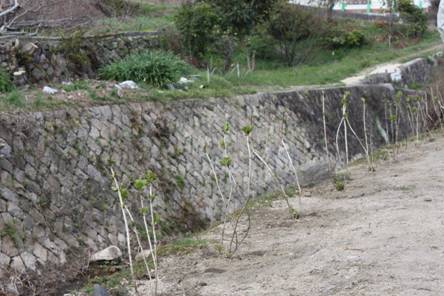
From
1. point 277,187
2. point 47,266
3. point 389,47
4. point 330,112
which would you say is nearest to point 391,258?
point 47,266

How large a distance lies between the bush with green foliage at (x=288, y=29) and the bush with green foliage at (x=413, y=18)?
7.35 meters

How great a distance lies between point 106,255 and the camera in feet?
24.0

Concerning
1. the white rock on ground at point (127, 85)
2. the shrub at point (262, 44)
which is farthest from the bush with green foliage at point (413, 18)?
the white rock on ground at point (127, 85)

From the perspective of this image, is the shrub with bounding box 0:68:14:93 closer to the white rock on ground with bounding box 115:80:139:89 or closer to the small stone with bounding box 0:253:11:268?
the white rock on ground with bounding box 115:80:139:89

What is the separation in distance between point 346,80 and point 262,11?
340 cm

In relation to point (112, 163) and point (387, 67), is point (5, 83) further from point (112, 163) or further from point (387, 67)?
point (387, 67)

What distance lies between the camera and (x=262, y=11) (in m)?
19.6

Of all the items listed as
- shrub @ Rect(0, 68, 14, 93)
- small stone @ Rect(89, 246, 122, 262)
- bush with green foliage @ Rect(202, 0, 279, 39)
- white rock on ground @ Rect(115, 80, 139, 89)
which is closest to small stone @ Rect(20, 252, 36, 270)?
small stone @ Rect(89, 246, 122, 262)

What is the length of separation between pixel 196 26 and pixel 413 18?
58.1 feet

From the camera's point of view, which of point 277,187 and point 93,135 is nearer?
point 93,135

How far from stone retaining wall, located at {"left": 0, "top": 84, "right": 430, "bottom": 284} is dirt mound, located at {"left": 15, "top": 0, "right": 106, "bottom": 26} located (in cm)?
335

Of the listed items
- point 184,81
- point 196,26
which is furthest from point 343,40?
point 184,81

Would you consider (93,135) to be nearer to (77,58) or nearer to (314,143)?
(77,58)

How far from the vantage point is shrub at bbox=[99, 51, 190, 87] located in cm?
1252
